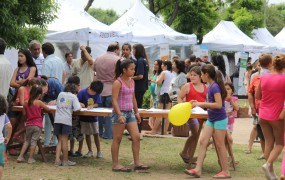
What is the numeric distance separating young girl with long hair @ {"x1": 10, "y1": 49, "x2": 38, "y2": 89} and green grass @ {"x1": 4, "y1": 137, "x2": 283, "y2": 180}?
1275mm

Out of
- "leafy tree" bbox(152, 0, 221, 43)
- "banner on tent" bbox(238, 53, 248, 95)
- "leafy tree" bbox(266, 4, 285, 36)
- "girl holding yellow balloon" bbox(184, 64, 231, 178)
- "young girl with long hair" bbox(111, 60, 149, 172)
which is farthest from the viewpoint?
"leafy tree" bbox(266, 4, 285, 36)

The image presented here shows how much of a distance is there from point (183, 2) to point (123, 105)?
1417 inches

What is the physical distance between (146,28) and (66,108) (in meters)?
14.9

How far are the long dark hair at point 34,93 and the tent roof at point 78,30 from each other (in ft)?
26.4

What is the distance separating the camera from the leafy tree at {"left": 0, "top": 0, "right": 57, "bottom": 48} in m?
12.9

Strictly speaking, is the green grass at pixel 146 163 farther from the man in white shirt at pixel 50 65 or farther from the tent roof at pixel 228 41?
the tent roof at pixel 228 41

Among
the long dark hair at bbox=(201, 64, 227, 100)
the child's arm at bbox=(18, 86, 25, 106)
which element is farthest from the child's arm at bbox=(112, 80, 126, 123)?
the child's arm at bbox=(18, 86, 25, 106)

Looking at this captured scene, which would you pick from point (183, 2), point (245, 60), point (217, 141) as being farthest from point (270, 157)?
point (183, 2)

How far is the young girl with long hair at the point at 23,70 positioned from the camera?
11406 millimetres

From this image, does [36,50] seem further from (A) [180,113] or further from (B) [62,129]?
(A) [180,113]

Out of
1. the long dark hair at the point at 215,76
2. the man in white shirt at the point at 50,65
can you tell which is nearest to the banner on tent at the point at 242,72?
the man in white shirt at the point at 50,65

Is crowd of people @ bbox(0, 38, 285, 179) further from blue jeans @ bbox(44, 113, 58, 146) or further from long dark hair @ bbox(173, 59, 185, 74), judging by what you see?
long dark hair @ bbox(173, 59, 185, 74)

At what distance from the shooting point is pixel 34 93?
35.7 feet

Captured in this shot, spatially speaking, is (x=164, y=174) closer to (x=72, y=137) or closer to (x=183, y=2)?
(x=72, y=137)
